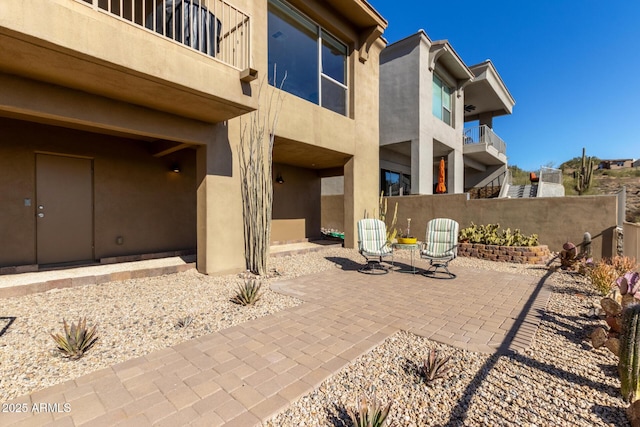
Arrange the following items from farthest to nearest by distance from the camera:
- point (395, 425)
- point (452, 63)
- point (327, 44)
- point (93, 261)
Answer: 1. point (452, 63)
2. point (327, 44)
3. point (93, 261)
4. point (395, 425)

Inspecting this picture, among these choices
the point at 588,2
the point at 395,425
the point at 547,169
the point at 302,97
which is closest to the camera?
the point at 395,425

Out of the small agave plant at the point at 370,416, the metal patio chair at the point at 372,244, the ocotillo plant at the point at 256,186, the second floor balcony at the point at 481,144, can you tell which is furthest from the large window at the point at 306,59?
the second floor balcony at the point at 481,144

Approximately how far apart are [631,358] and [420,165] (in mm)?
10403

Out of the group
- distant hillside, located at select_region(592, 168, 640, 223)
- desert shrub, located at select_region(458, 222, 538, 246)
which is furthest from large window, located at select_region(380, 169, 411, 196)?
distant hillside, located at select_region(592, 168, 640, 223)

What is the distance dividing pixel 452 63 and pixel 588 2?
4.66 metres

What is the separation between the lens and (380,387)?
7.70 ft

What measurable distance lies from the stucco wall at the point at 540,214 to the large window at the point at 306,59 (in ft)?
15.3

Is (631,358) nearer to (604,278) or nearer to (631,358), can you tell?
(631,358)

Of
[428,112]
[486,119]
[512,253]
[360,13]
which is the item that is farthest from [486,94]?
[512,253]

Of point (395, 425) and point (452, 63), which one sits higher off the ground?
point (452, 63)

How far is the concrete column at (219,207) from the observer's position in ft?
18.6

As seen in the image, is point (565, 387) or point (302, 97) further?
point (302, 97)

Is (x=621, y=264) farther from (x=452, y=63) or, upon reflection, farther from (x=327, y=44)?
(x=452, y=63)

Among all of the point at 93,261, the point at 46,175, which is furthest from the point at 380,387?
the point at 46,175
